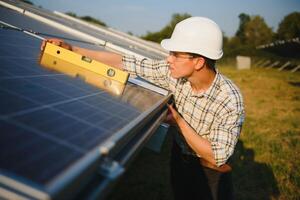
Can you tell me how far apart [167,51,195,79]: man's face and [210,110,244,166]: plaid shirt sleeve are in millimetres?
684

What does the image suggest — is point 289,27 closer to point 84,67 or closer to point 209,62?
point 209,62

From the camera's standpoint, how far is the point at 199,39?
3.56 m

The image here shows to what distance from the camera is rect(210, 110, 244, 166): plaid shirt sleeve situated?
3.19 m

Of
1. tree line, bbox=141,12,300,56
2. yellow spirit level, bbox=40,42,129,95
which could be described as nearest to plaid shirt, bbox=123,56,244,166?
yellow spirit level, bbox=40,42,129,95

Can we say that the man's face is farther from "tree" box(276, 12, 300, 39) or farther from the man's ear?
"tree" box(276, 12, 300, 39)

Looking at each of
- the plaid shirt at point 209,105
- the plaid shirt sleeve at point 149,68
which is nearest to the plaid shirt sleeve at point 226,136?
the plaid shirt at point 209,105

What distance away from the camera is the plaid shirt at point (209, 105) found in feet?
10.6

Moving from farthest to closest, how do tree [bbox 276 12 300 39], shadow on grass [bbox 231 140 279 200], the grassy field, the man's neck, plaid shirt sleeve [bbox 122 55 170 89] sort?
tree [bbox 276 12 300 39] < shadow on grass [bbox 231 140 279 200] < the grassy field < plaid shirt sleeve [bbox 122 55 170 89] < the man's neck

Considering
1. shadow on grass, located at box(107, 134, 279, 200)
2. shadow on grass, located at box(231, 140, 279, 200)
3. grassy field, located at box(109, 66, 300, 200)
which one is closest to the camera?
shadow on grass, located at box(107, 134, 279, 200)

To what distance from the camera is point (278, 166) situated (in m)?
7.34

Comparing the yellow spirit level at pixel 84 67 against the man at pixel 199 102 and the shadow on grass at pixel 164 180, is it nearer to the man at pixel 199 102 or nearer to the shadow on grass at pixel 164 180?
the man at pixel 199 102

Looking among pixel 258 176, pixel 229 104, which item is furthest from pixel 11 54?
pixel 258 176

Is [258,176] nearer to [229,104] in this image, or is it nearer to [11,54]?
[229,104]

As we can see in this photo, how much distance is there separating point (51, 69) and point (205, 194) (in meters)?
2.52
